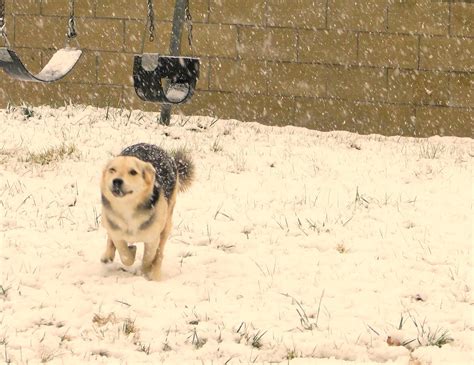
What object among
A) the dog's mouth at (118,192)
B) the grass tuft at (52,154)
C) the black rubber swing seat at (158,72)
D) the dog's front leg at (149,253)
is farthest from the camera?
the grass tuft at (52,154)

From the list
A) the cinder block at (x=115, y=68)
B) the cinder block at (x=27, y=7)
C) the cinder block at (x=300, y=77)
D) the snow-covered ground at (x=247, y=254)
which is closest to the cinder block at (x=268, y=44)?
the cinder block at (x=300, y=77)

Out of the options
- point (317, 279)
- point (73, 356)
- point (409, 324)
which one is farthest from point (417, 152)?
point (73, 356)

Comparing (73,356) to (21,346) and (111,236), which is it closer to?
(21,346)

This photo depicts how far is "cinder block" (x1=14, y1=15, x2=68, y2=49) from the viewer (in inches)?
440

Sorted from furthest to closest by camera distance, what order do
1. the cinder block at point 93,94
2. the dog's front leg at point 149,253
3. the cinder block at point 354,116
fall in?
the cinder block at point 93,94
the cinder block at point 354,116
the dog's front leg at point 149,253

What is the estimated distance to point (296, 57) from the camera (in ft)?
36.0

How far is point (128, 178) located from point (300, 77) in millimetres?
5881

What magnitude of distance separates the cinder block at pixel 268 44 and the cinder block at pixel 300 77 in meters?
0.12

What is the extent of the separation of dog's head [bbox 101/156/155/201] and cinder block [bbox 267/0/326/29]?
18.9ft

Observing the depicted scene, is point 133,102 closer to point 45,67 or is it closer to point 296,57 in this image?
point 296,57

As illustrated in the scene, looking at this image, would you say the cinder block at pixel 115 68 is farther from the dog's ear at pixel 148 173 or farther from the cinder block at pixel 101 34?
the dog's ear at pixel 148 173

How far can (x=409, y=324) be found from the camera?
507cm

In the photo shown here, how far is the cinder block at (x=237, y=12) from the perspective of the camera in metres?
11.0

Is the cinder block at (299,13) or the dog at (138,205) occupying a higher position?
the cinder block at (299,13)
